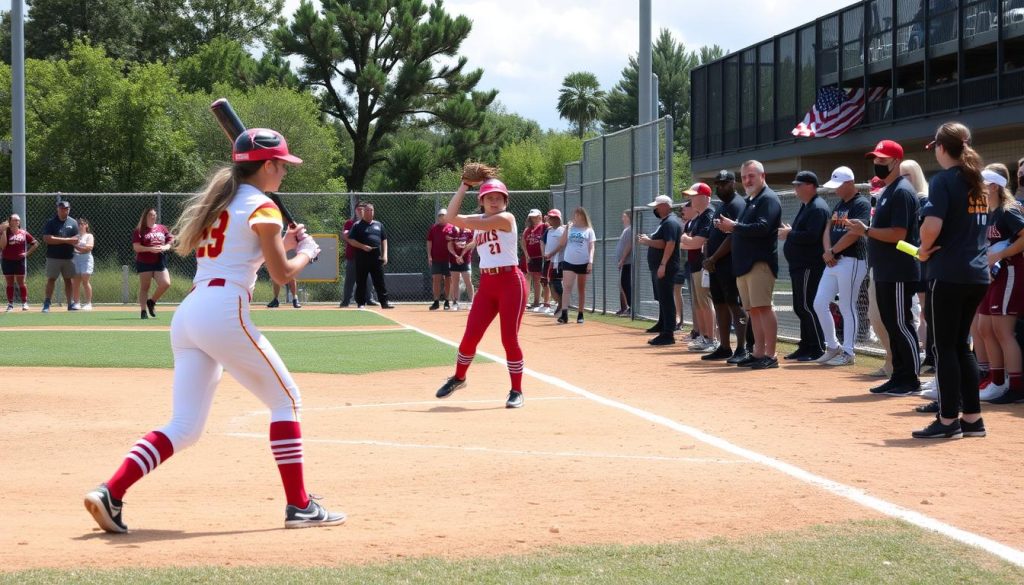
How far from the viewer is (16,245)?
82.6 feet

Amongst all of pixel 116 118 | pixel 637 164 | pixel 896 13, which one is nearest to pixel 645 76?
pixel 637 164

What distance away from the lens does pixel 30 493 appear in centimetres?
655

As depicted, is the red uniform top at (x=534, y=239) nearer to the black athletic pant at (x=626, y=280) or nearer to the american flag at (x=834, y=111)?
the black athletic pant at (x=626, y=280)

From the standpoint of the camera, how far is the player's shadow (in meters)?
5.35

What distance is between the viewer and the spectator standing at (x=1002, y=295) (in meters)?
9.62

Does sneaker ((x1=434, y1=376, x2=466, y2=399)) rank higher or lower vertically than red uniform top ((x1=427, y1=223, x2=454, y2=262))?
lower

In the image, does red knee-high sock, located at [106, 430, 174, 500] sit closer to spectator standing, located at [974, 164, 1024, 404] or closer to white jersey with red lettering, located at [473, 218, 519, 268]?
white jersey with red lettering, located at [473, 218, 519, 268]

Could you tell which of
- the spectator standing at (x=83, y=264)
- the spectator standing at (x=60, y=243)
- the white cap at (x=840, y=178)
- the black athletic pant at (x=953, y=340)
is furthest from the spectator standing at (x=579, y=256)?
the black athletic pant at (x=953, y=340)

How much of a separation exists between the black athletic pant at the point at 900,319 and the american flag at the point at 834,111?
27250 mm

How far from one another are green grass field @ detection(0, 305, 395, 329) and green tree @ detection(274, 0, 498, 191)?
32604mm

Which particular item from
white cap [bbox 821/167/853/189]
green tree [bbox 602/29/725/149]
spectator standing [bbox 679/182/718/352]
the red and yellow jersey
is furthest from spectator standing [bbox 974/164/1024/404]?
green tree [bbox 602/29/725/149]

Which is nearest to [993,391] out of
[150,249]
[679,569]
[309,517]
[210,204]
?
[679,569]

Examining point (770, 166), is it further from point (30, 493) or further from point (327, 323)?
point (30, 493)

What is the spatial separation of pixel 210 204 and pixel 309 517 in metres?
1.50
